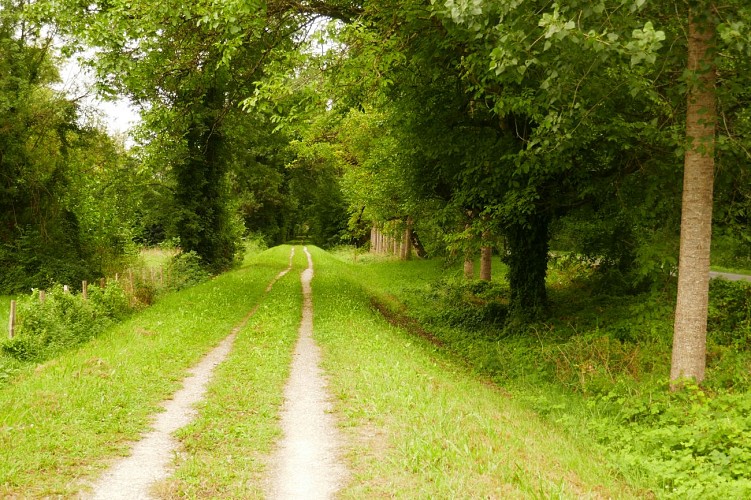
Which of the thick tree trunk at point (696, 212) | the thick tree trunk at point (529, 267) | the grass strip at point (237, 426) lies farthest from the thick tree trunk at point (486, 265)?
the thick tree trunk at point (696, 212)

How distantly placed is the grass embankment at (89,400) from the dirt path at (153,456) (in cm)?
17

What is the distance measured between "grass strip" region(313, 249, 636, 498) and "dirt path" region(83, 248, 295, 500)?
215cm

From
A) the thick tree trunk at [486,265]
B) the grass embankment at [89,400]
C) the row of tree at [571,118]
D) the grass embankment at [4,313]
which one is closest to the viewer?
Answer: the grass embankment at [89,400]

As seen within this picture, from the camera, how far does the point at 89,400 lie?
779 cm

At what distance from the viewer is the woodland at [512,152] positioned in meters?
7.95

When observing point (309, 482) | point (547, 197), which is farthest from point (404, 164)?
point (309, 482)

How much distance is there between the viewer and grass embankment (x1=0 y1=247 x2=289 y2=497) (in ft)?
18.6

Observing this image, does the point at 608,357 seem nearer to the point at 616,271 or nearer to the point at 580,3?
the point at 616,271

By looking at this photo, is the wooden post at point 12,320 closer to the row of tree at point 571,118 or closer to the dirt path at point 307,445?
the dirt path at point 307,445

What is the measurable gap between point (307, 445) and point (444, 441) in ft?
5.71

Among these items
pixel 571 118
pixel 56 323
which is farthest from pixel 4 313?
pixel 571 118

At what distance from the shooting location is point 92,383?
862cm

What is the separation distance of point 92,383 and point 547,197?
11988 millimetres

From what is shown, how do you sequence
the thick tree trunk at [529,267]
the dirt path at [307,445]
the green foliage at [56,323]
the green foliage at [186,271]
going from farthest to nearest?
1. the green foliage at [186,271]
2. the thick tree trunk at [529,267]
3. the green foliage at [56,323]
4. the dirt path at [307,445]
